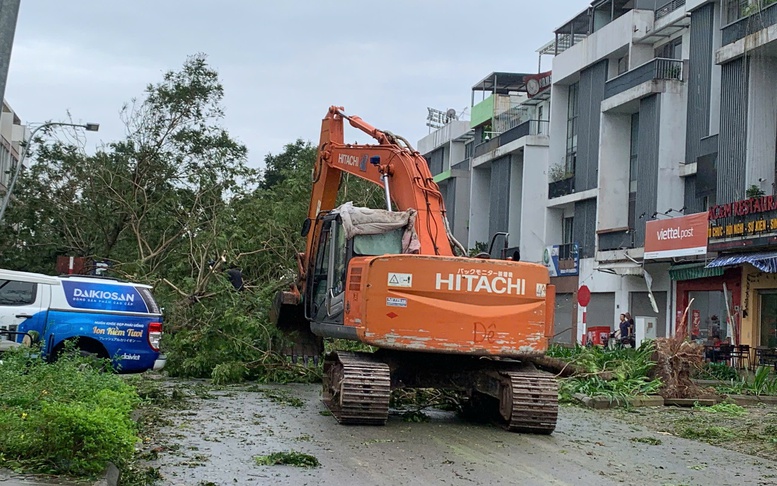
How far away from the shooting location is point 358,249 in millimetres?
13961

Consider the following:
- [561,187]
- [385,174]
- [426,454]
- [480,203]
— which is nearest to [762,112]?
[561,187]

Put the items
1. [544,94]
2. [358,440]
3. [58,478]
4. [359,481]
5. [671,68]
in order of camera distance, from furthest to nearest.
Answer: [544,94], [671,68], [358,440], [359,481], [58,478]

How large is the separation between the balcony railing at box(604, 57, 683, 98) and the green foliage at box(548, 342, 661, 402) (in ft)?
68.9

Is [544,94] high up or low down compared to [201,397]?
up

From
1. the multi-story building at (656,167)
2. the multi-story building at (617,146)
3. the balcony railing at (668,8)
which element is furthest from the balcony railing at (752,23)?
the balcony railing at (668,8)

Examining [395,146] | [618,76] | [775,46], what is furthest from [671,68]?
[395,146]

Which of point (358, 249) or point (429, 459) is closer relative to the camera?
point (429, 459)

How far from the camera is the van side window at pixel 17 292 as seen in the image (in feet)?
56.5

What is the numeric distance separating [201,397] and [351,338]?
3492mm

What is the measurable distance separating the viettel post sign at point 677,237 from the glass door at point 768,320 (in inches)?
90.6

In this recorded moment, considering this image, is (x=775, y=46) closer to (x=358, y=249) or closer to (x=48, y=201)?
(x=358, y=249)

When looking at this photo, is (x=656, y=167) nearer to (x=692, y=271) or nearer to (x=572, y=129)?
(x=692, y=271)

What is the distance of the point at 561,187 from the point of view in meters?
47.8

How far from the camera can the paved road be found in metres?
9.03
